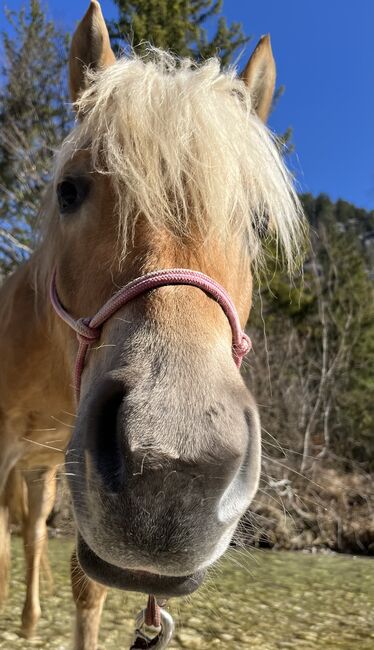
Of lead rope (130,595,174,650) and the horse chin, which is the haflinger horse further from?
lead rope (130,595,174,650)

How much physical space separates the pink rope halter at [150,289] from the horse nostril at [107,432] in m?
0.30

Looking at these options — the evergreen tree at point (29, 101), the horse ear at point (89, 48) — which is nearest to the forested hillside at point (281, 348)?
the evergreen tree at point (29, 101)

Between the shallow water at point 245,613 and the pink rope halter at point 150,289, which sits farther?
the shallow water at point 245,613

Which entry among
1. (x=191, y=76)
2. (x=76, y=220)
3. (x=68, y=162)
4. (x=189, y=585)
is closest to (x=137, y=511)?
(x=189, y=585)

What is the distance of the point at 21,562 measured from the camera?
18.4ft

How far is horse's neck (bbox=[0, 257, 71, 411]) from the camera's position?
269 centimetres

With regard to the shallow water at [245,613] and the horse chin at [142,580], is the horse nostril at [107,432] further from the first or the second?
the shallow water at [245,613]

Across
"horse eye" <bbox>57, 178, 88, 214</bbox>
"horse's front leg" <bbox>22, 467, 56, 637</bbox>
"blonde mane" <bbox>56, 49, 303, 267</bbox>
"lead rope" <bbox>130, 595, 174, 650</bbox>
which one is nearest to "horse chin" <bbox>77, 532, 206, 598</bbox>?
"lead rope" <bbox>130, 595, 174, 650</bbox>

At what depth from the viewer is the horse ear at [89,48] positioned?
2193mm

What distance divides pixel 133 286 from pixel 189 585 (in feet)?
2.39

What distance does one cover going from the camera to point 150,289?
1.38 meters

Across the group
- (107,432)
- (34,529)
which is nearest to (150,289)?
(107,432)

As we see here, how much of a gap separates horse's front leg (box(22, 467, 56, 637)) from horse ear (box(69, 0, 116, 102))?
2.34m

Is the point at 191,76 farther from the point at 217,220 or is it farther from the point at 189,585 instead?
the point at 189,585
